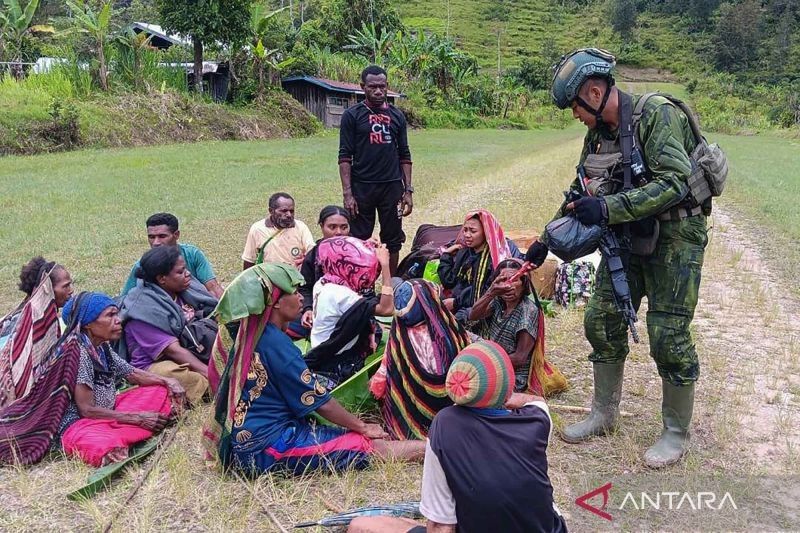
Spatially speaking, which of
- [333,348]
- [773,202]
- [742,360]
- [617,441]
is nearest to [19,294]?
[333,348]

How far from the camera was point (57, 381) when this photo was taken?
3.71 metres

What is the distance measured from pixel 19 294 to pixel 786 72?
80.9 meters

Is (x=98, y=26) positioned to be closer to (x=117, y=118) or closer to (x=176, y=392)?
(x=117, y=118)

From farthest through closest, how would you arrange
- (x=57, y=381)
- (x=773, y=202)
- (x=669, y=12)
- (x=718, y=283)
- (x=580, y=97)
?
(x=669, y=12), (x=773, y=202), (x=718, y=283), (x=57, y=381), (x=580, y=97)

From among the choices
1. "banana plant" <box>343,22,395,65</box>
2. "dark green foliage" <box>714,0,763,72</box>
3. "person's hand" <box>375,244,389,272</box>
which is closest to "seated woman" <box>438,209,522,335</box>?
"person's hand" <box>375,244,389,272</box>

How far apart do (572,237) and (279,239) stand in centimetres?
336

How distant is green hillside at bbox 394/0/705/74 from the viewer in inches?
3110

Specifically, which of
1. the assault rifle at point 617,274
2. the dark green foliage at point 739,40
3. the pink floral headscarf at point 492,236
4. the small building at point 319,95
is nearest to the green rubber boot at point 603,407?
the assault rifle at point 617,274

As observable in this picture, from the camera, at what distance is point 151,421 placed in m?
3.90

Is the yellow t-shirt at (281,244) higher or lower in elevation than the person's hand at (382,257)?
lower

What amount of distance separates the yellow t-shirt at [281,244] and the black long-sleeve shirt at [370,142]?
0.80 meters

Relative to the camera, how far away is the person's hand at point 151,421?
3.87 meters

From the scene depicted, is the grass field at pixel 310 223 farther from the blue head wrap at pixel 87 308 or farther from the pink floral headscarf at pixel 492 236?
the pink floral headscarf at pixel 492 236

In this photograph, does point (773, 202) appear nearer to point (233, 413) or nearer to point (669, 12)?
point (233, 413)
